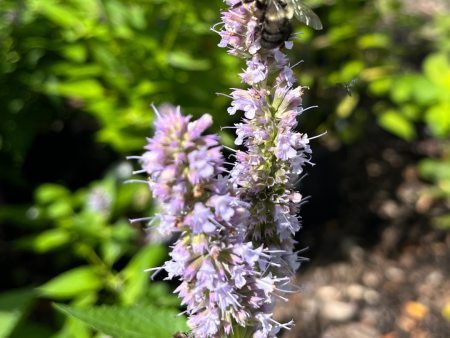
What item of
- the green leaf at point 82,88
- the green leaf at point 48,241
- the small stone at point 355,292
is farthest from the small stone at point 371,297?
the green leaf at point 82,88

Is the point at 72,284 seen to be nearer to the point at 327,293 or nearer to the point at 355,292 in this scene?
the point at 327,293

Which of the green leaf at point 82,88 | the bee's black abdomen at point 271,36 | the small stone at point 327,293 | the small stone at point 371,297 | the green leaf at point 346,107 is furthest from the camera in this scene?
the green leaf at point 346,107

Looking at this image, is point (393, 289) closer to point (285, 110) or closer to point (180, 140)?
point (285, 110)

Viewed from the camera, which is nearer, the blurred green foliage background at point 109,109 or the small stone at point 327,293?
the blurred green foliage background at point 109,109

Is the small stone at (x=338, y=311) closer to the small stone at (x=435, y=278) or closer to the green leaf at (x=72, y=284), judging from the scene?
the small stone at (x=435, y=278)

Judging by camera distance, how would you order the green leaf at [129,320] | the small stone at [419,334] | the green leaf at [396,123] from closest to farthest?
the green leaf at [129,320] < the small stone at [419,334] < the green leaf at [396,123]

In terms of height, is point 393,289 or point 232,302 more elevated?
point 232,302

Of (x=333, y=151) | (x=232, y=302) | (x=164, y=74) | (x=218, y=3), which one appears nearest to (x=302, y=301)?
(x=333, y=151)
